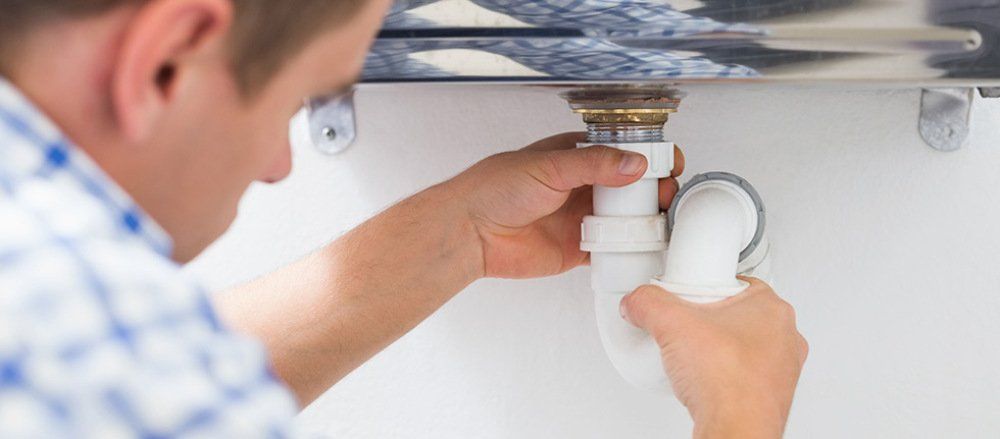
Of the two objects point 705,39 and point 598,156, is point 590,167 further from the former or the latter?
point 705,39

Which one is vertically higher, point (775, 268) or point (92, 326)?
point (92, 326)

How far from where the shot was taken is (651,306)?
20.6 inches

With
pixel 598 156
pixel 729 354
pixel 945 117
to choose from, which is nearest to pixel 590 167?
pixel 598 156

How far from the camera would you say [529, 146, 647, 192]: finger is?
55 centimetres

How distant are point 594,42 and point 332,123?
31 centimetres

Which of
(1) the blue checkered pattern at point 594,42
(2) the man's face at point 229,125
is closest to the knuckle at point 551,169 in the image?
(1) the blue checkered pattern at point 594,42

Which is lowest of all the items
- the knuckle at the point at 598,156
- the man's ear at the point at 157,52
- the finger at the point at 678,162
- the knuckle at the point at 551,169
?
the finger at the point at 678,162

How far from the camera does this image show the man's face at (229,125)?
→ 12.0 inches

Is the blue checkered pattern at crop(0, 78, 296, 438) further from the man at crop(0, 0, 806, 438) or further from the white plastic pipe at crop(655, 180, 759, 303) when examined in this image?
the white plastic pipe at crop(655, 180, 759, 303)

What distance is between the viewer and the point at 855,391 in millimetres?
691

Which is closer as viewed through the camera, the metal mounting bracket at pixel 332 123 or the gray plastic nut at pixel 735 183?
the gray plastic nut at pixel 735 183

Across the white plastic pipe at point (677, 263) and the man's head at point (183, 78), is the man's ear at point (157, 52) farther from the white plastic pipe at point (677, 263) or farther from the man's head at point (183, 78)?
the white plastic pipe at point (677, 263)

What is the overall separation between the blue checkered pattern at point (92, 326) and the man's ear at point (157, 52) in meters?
0.02

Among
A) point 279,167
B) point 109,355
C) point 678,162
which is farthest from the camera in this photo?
point 678,162
